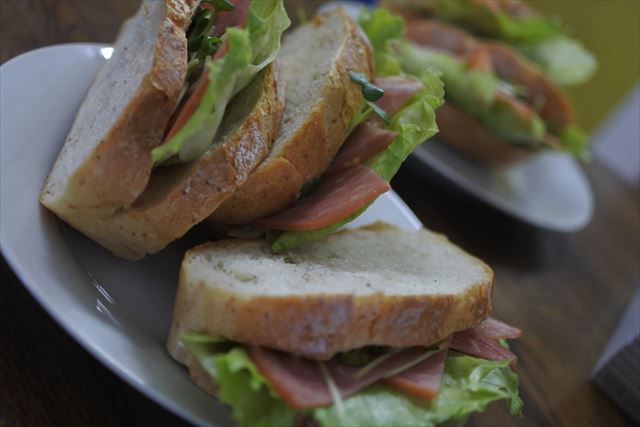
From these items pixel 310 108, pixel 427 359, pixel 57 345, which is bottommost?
pixel 427 359

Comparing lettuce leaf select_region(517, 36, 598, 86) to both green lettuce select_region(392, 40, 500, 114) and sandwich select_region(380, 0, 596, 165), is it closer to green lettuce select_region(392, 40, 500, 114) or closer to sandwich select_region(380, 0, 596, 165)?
sandwich select_region(380, 0, 596, 165)

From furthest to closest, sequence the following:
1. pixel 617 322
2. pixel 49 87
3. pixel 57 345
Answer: pixel 617 322, pixel 49 87, pixel 57 345

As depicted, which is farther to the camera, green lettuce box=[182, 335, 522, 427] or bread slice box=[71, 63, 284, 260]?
bread slice box=[71, 63, 284, 260]

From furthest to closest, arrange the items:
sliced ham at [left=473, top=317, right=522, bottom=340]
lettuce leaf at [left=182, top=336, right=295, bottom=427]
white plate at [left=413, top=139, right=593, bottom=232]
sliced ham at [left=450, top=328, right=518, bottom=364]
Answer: white plate at [left=413, top=139, right=593, bottom=232] < sliced ham at [left=473, top=317, right=522, bottom=340] < sliced ham at [left=450, top=328, right=518, bottom=364] < lettuce leaf at [left=182, top=336, right=295, bottom=427]

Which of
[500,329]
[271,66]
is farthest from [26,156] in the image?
[500,329]

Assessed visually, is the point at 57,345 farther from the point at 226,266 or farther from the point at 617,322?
the point at 617,322

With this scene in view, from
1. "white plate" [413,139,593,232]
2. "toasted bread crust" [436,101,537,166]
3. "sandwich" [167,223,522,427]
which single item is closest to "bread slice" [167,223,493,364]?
"sandwich" [167,223,522,427]

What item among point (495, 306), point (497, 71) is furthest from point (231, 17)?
point (497, 71)

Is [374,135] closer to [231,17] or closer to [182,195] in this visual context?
[231,17]
